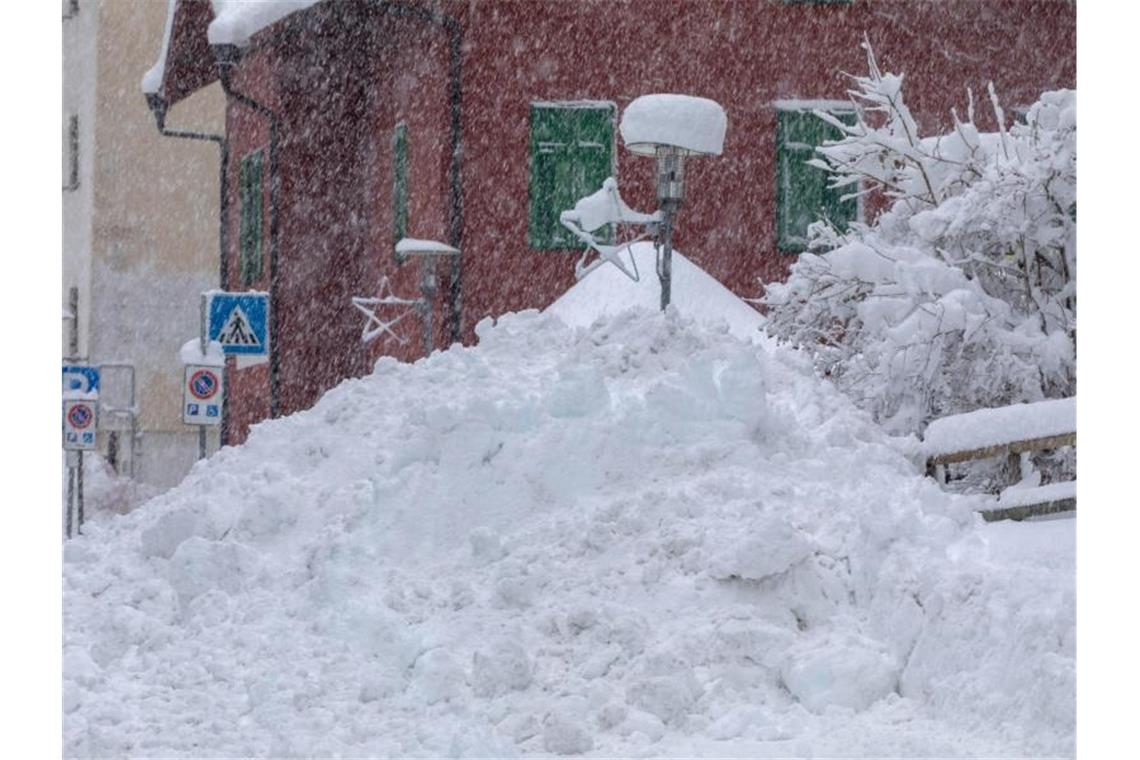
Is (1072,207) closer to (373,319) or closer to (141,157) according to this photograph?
(373,319)

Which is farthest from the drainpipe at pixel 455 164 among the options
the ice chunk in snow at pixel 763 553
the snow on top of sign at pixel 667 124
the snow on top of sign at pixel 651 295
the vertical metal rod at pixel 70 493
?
the ice chunk in snow at pixel 763 553

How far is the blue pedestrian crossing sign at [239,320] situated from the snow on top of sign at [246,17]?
4.15 m

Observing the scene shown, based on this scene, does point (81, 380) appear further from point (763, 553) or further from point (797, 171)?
point (763, 553)

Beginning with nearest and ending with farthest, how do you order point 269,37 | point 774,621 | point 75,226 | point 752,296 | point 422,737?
1. point 422,737
2. point 774,621
3. point 752,296
4. point 269,37
5. point 75,226

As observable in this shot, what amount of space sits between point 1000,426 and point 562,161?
7.29 metres

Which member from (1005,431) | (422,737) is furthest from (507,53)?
(422,737)

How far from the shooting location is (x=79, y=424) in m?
15.2

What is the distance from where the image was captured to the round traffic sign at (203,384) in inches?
533

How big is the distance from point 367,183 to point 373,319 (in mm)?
1819

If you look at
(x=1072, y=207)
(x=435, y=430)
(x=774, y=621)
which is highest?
(x=1072, y=207)

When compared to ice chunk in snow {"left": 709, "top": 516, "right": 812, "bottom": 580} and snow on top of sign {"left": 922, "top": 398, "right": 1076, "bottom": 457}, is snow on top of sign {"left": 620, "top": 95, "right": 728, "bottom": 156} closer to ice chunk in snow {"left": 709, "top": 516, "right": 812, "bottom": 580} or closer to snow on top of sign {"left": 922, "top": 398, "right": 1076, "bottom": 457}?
snow on top of sign {"left": 922, "top": 398, "right": 1076, "bottom": 457}

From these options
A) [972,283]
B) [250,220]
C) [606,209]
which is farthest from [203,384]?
[972,283]

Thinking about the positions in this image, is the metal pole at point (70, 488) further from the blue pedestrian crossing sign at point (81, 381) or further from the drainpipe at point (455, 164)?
the drainpipe at point (455, 164)

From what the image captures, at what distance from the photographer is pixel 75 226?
24250 millimetres
